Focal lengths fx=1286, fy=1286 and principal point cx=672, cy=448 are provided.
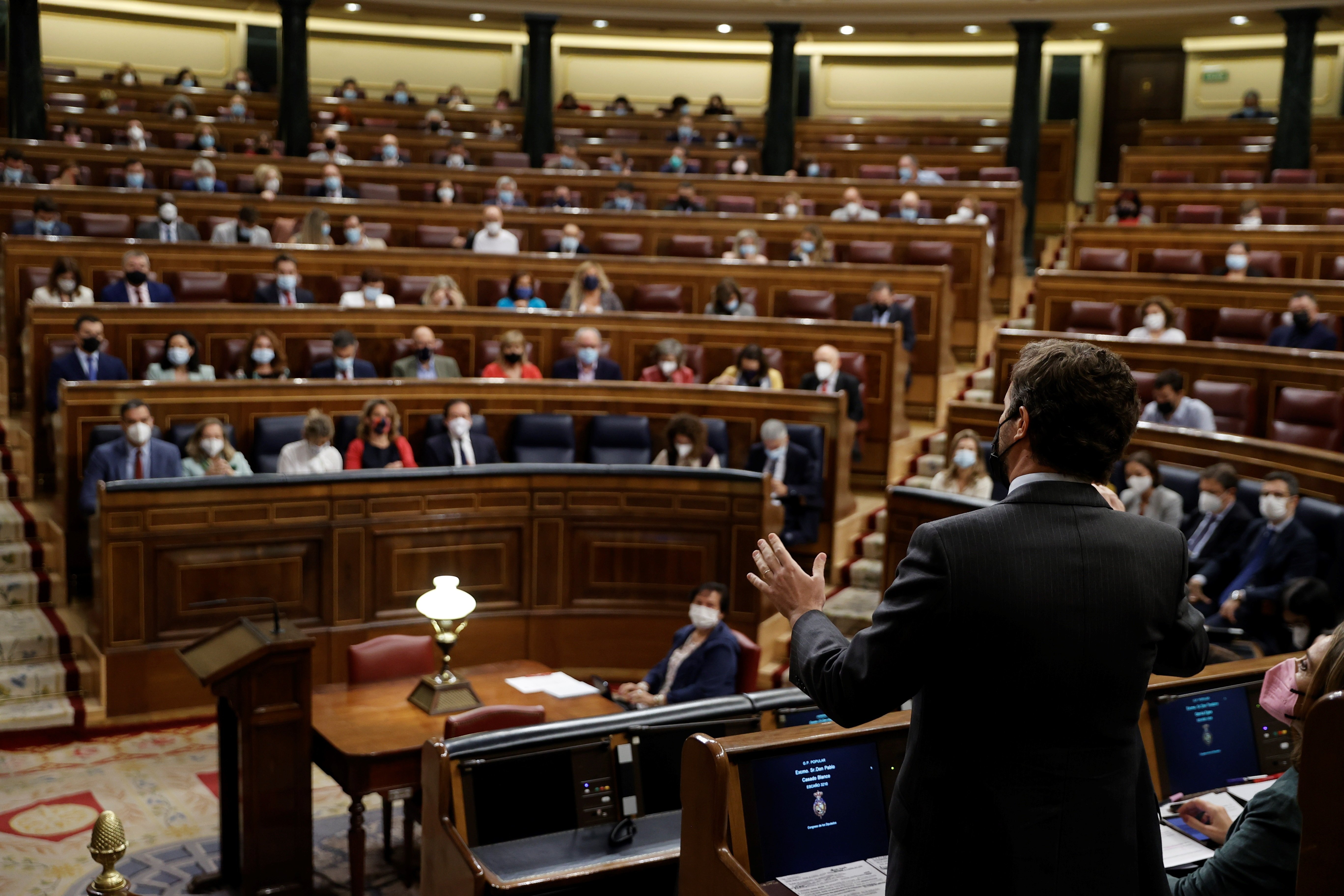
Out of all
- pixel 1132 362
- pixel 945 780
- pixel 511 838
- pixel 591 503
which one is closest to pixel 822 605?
pixel 945 780

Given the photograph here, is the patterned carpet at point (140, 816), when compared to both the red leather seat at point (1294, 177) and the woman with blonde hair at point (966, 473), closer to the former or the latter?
the woman with blonde hair at point (966, 473)

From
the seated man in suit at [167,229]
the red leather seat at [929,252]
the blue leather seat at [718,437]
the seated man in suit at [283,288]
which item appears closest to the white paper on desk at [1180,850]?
the blue leather seat at [718,437]

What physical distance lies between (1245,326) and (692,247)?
147 inches

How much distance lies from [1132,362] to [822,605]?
20.2 feet

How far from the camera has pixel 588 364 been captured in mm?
7117

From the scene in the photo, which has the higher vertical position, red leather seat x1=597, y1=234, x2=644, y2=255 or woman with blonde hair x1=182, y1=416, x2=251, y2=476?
red leather seat x1=597, y1=234, x2=644, y2=255

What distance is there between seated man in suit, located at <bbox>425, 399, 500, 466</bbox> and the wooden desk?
75.6 inches

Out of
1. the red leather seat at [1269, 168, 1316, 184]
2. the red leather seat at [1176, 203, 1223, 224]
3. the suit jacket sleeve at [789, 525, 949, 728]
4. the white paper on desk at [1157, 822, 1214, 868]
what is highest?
the red leather seat at [1269, 168, 1316, 184]

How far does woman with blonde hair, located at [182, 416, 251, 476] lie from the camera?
5.79 m

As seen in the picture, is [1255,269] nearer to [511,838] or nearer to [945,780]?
[511,838]

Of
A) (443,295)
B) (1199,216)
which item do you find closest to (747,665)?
(443,295)

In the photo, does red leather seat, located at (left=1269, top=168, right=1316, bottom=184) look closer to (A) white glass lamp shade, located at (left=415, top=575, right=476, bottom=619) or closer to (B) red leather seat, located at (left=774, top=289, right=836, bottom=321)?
(B) red leather seat, located at (left=774, top=289, right=836, bottom=321)

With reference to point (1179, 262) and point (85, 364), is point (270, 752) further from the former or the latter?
point (1179, 262)

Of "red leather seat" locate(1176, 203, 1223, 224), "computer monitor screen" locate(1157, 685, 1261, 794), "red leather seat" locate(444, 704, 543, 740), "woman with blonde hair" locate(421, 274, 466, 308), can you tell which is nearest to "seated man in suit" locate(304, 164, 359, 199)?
"woman with blonde hair" locate(421, 274, 466, 308)
